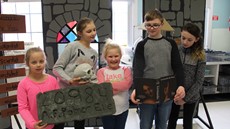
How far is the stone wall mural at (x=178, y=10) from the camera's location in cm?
268

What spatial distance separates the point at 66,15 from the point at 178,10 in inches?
51.6

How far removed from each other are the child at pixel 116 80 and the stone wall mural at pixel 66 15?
81 centimetres

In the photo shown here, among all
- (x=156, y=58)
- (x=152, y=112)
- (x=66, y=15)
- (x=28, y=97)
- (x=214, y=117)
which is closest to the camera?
(x=28, y=97)

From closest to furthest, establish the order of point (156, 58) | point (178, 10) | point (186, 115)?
1. point (156, 58)
2. point (186, 115)
3. point (178, 10)

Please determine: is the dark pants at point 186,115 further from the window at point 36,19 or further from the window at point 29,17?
the window at point 29,17

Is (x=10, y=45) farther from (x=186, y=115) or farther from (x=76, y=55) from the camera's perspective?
Answer: (x=186, y=115)

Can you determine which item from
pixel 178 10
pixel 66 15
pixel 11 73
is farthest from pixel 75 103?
pixel 178 10

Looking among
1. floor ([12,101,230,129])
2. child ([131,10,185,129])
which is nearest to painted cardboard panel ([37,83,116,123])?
child ([131,10,185,129])

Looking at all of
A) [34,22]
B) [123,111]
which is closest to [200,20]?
[123,111]

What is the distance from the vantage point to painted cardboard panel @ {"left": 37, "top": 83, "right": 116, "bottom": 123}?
130cm

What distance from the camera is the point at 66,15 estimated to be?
2.41m

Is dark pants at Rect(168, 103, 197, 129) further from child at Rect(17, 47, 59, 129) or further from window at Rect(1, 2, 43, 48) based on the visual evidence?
window at Rect(1, 2, 43, 48)

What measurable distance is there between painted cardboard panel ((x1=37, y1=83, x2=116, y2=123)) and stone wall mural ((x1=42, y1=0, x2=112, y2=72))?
1183 mm

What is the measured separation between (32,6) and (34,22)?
0.84 feet
